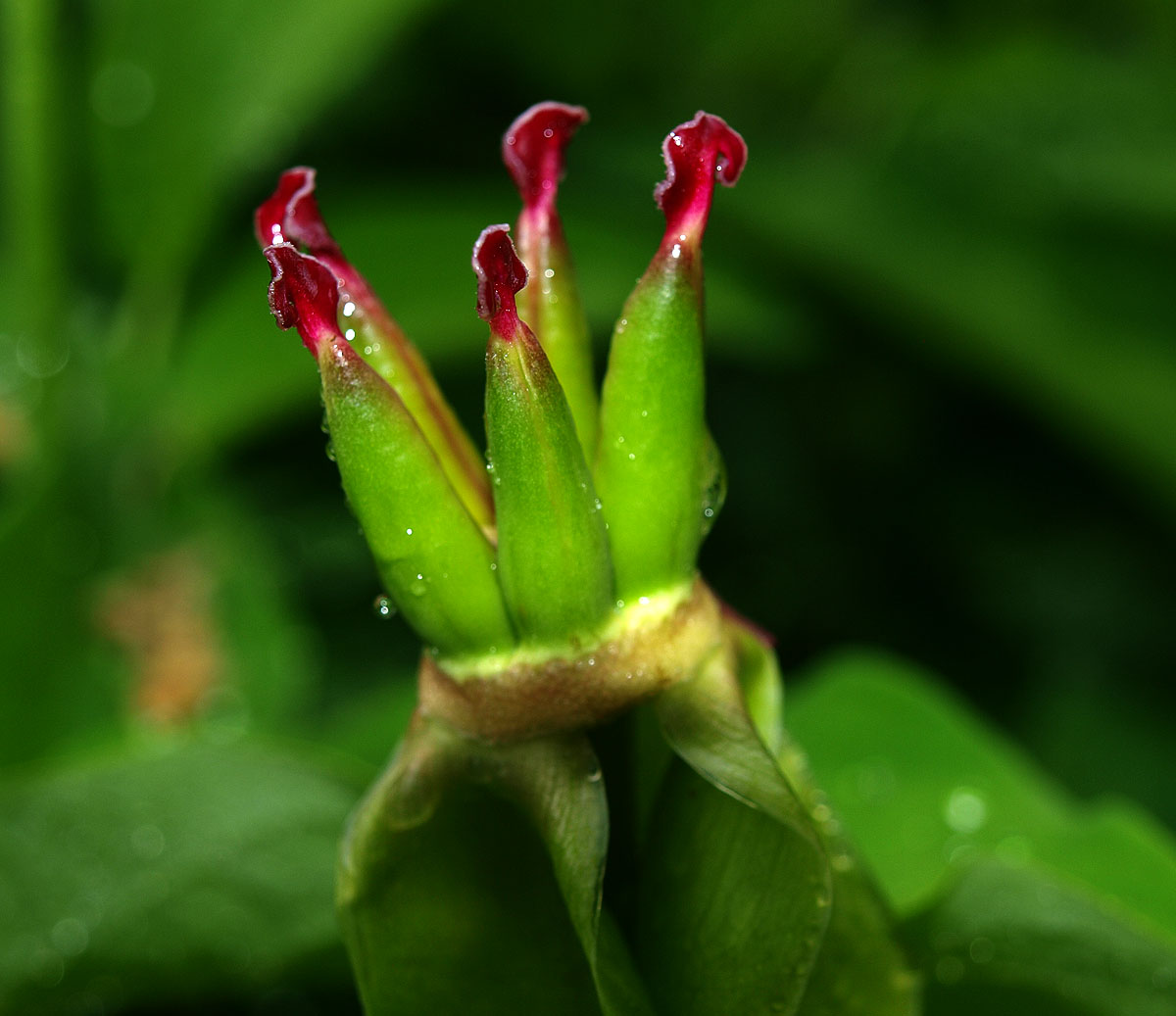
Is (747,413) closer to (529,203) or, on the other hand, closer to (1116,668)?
(1116,668)

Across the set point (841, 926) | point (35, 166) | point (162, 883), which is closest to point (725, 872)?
point (841, 926)

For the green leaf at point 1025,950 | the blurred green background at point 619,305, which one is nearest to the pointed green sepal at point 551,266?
the green leaf at point 1025,950

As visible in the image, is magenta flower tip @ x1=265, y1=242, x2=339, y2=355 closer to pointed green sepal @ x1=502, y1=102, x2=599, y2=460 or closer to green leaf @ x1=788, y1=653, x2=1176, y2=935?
pointed green sepal @ x1=502, y1=102, x2=599, y2=460

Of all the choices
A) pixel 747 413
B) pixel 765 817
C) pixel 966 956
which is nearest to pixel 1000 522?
pixel 747 413

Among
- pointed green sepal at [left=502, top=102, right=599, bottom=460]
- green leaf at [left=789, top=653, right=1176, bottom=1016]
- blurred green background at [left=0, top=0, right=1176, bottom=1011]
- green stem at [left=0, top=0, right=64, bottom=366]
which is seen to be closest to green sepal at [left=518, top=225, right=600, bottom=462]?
pointed green sepal at [left=502, top=102, right=599, bottom=460]

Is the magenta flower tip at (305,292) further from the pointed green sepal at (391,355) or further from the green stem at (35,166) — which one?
the green stem at (35,166)

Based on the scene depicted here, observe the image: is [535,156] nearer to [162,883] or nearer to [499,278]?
[499,278]

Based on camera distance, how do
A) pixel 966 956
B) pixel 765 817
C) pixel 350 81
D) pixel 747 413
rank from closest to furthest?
pixel 765 817, pixel 966 956, pixel 350 81, pixel 747 413
